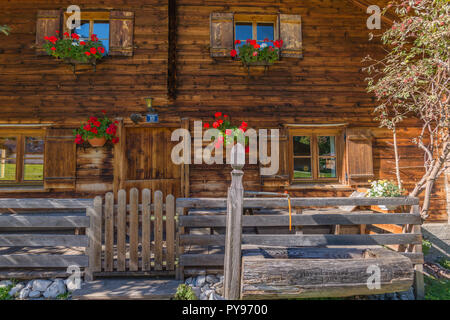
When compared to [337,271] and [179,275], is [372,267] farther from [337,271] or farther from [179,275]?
[179,275]

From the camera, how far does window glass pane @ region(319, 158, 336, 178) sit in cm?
577

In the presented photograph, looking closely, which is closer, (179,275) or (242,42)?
(179,275)

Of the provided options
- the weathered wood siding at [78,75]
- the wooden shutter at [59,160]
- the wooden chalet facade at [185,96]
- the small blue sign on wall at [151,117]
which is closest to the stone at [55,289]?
the wooden chalet facade at [185,96]

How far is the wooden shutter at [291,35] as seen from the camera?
5621 mm

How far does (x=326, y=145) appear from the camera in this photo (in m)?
5.85

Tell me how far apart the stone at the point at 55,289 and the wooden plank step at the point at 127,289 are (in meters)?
0.35

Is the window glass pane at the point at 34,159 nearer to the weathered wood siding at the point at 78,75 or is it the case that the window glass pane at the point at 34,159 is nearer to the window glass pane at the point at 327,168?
the weathered wood siding at the point at 78,75

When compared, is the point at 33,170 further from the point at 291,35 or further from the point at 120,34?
the point at 291,35

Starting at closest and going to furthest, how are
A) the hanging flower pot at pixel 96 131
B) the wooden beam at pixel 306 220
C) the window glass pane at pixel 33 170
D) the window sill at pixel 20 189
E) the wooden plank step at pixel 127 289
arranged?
the wooden plank step at pixel 127 289 < the wooden beam at pixel 306 220 < the hanging flower pot at pixel 96 131 < the window sill at pixel 20 189 < the window glass pane at pixel 33 170

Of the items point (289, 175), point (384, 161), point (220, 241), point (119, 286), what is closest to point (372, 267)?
point (220, 241)
